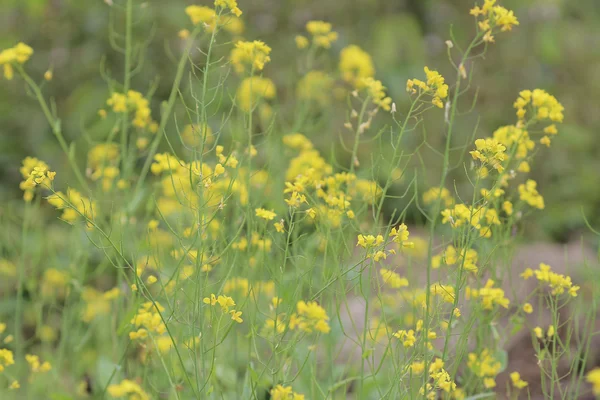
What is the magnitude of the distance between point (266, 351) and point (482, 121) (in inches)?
95.5

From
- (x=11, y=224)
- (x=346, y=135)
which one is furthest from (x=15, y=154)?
(x=346, y=135)

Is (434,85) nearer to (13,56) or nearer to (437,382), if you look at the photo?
(437,382)

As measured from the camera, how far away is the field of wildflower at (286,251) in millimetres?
1701

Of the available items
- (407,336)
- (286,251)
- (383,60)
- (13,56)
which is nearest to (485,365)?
(407,336)

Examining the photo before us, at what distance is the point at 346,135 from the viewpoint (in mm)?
4410

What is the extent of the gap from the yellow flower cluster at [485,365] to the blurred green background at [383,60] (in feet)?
7.98

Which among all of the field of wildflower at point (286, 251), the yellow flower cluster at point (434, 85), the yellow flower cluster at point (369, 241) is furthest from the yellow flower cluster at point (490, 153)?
the yellow flower cluster at point (369, 241)

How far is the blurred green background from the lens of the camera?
4348mm

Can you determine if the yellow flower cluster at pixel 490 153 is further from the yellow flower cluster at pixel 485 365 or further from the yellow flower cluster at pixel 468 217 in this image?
the yellow flower cluster at pixel 485 365

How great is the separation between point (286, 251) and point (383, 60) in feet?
9.25

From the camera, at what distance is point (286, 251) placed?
1.61m

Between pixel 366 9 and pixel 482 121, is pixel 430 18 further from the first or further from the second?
pixel 482 121

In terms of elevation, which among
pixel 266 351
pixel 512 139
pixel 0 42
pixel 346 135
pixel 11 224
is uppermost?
pixel 512 139

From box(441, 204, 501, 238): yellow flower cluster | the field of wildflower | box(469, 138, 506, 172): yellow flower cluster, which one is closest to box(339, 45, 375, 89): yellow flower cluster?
the field of wildflower
